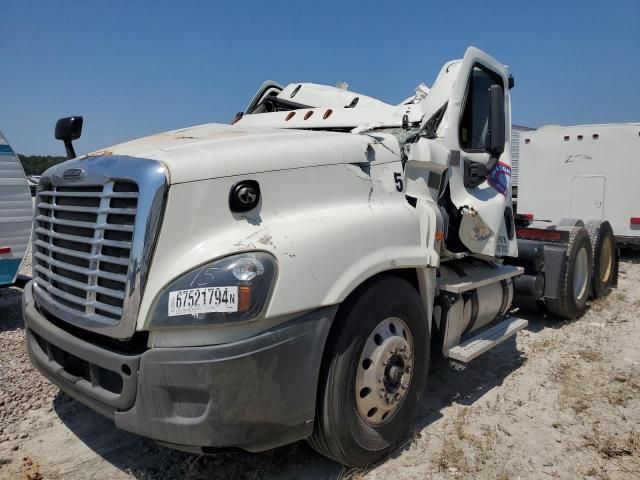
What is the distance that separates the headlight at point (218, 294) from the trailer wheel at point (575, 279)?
16.0ft

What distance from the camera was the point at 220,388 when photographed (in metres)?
2.36

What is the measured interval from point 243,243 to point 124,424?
1040 mm

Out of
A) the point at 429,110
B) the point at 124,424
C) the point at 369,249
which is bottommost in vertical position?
the point at 124,424

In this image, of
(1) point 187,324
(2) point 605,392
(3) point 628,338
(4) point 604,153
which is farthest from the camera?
(4) point 604,153

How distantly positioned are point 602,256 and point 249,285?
22.3 feet

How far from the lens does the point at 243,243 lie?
2471 mm

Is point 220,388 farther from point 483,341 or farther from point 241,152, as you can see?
point 483,341

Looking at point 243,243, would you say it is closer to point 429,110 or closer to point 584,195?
point 429,110

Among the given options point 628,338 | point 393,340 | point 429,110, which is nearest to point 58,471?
point 393,340

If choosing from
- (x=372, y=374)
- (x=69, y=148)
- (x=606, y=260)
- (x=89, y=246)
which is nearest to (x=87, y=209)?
(x=89, y=246)

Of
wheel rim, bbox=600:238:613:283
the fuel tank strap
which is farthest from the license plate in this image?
wheel rim, bbox=600:238:613:283

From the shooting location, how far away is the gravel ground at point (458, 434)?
3125mm

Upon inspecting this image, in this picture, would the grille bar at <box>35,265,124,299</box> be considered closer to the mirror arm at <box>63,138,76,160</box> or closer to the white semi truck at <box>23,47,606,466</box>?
the white semi truck at <box>23,47,606,466</box>

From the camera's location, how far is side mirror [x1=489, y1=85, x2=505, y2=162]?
386cm
